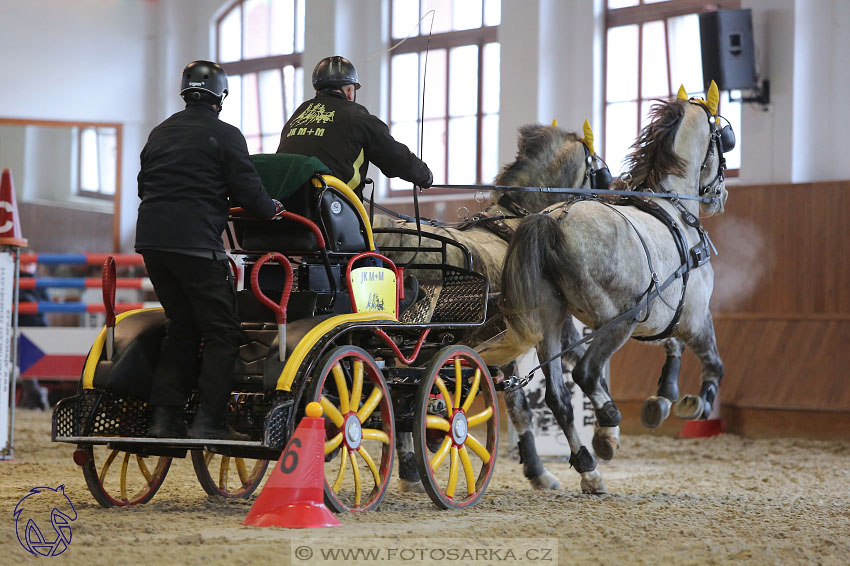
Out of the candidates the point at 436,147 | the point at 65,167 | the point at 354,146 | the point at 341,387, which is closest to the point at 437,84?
the point at 436,147

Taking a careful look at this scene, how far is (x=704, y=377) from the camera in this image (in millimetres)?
5605

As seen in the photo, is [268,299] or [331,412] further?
[331,412]

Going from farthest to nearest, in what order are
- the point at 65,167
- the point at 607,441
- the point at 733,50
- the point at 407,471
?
the point at 65,167 → the point at 733,50 → the point at 407,471 → the point at 607,441

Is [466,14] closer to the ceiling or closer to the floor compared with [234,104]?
closer to the ceiling

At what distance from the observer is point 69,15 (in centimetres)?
1202

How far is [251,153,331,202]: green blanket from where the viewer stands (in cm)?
389

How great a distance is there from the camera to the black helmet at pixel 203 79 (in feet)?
12.4

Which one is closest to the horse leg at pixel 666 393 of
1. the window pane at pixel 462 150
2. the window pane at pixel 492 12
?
the window pane at pixel 462 150

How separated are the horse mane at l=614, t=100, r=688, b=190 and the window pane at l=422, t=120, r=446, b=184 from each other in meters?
5.29

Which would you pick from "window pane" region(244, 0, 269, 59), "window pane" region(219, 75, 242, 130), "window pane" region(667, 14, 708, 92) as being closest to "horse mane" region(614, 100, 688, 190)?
"window pane" region(667, 14, 708, 92)

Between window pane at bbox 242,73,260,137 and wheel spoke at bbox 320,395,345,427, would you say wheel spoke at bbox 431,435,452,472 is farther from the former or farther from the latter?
window pane at bbox 242,73,260,137

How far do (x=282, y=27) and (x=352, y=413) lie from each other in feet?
29.3

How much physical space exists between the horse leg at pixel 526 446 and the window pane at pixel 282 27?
7485 millimetres

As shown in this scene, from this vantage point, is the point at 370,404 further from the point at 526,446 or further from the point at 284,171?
the point at 526,446
